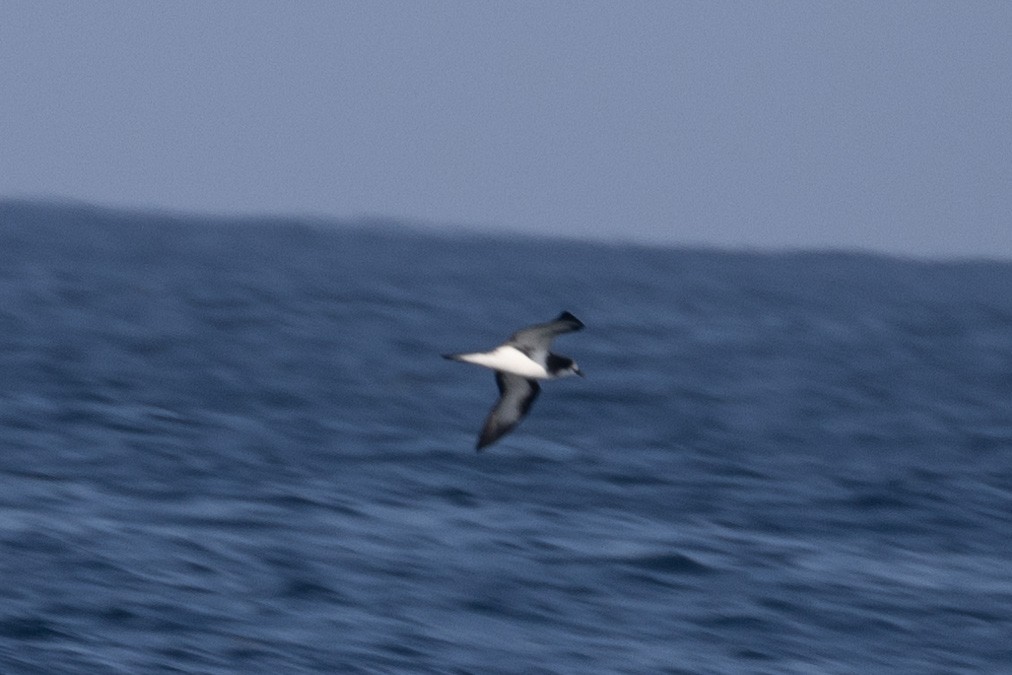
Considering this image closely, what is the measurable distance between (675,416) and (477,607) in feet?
49.0

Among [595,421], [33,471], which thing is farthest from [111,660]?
[595,421]

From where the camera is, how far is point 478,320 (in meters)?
52.8

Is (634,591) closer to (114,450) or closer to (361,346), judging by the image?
(114,450)

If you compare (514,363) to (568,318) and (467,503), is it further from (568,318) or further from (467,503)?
(467,503)

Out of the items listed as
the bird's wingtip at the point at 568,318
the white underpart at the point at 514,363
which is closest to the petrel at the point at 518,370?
the white underpart at the point at 514,363

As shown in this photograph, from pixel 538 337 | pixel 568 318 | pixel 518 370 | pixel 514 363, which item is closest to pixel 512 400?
pixel 518 370

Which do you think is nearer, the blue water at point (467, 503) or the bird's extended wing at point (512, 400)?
the blue water at point (467, 503)

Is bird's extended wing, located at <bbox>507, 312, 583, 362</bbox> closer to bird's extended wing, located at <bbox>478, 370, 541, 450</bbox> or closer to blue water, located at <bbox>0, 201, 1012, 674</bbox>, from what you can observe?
bird's extended wing, located at <bbox>478, 370, 541, 450</bbox>

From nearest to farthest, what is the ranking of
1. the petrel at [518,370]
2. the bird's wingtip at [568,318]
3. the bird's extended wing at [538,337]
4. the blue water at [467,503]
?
the bird's wingtip at [568,318]
the bird's extended wing at [538,337]
the petrel at [518,370]
the blue water at [467,503]

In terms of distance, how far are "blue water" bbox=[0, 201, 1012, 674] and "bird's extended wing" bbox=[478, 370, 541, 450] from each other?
5.84ft

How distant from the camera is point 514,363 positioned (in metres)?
16.5

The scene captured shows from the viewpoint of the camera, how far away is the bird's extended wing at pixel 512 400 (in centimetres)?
1700

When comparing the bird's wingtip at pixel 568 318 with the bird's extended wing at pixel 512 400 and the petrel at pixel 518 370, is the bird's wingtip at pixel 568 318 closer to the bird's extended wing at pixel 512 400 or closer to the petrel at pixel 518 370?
the petrel at pixel 518 370

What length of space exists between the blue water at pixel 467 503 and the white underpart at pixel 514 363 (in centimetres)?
226
